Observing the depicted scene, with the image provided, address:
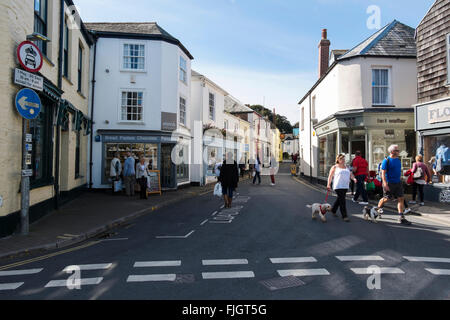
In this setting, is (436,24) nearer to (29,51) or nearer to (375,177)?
(375,177)

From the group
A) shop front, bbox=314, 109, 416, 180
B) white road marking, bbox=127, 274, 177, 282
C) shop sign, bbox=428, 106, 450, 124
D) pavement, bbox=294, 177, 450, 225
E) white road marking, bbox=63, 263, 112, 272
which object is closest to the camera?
white road marking, bbox=127, 274, 177, 282

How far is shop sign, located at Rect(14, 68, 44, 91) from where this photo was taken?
7.17 metres

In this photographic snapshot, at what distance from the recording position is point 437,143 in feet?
43.8

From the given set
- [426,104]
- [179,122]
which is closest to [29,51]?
[179,122]

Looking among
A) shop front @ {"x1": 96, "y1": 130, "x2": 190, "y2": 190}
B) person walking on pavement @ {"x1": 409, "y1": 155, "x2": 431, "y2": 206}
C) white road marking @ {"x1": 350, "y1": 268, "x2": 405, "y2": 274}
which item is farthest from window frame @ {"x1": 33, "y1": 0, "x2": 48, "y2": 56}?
person walking on pavement @ {"x1": 409, "y1": 155, "x2": 431, "y2": 206}

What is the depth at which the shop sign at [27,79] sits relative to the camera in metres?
7.17

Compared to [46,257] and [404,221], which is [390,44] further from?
[46,257]

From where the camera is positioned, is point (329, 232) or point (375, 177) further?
point (375, 177)

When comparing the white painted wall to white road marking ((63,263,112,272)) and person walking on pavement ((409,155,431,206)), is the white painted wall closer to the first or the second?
person walking on pavement ((409,155,431,206))

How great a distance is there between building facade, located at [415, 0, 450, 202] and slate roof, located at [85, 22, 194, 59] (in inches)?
463

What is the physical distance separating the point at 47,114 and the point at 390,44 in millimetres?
16145

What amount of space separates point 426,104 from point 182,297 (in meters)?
13.7

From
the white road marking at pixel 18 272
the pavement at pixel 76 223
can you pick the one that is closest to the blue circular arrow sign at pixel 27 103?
the pavement at pixel 76 223
